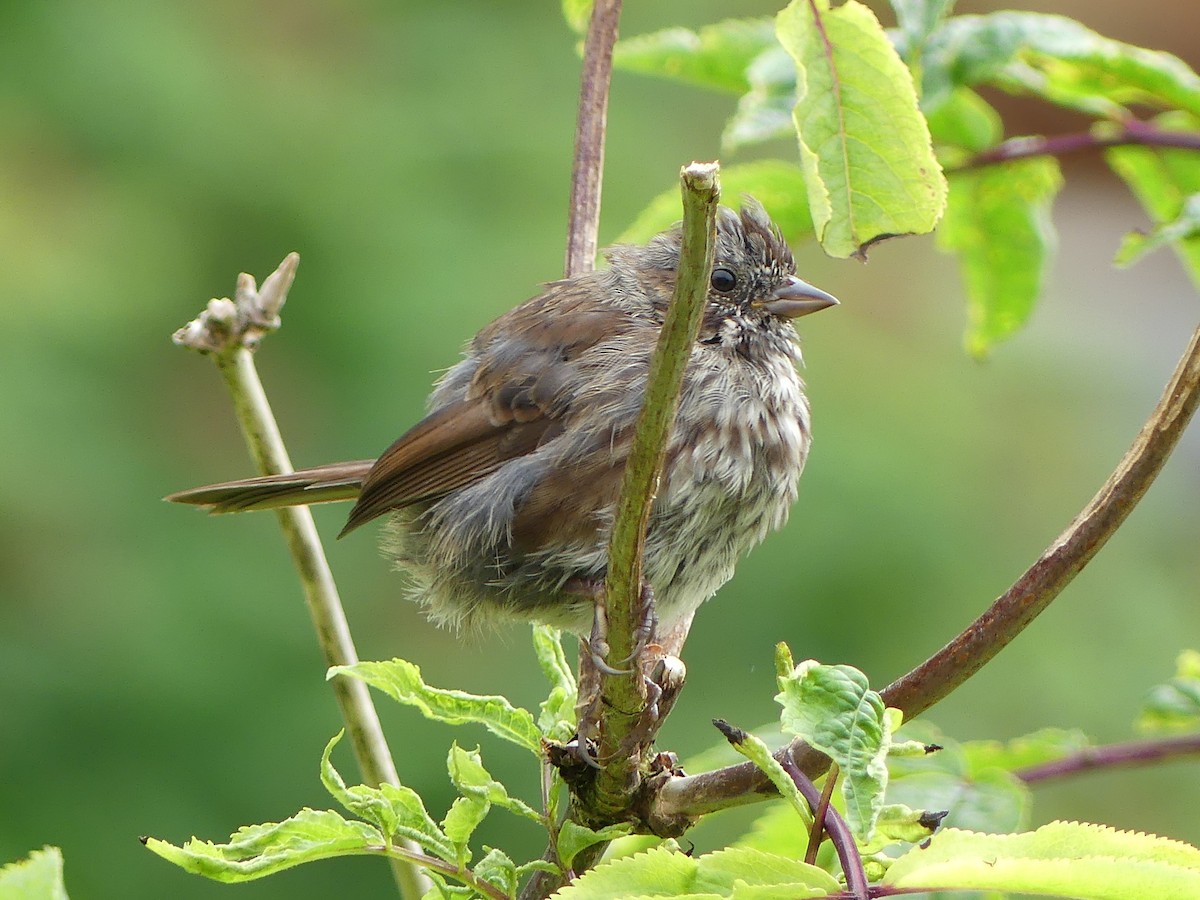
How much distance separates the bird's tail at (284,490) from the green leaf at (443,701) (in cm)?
116

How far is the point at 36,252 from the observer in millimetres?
5184

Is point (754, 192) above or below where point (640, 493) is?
above

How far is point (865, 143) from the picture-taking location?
163 cm

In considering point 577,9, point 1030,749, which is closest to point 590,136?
point 577,9

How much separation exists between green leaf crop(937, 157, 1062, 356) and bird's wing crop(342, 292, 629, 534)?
83 cm

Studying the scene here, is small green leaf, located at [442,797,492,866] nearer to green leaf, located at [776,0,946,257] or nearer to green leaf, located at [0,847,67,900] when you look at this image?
green leaf, located at [0,847,67,900]

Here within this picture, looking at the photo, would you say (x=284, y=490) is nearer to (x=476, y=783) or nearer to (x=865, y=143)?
(x=476, y=783)

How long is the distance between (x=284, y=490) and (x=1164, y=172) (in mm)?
1894

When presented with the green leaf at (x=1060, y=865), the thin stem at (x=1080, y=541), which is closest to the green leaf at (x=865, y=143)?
the thin stem at (x=1080, y=541)

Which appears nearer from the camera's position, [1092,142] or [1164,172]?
[1092,142]

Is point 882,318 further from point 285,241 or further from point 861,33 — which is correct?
point 861,33

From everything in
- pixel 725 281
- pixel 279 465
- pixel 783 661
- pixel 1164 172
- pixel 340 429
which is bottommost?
pixel 783 661

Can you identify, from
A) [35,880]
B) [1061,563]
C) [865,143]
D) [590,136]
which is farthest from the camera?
[590,136]

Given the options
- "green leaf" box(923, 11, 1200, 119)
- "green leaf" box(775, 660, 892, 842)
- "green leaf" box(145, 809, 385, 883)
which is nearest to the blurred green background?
"green leaf" box(923, 11, 1200, 119)
